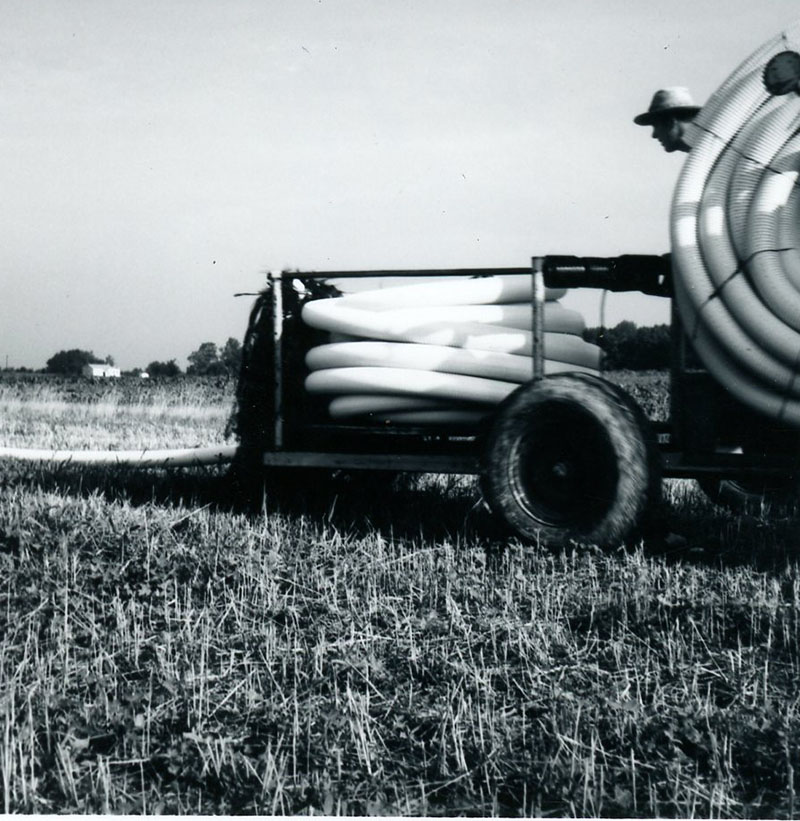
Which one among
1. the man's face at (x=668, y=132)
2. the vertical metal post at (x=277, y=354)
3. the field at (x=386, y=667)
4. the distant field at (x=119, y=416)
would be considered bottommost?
the field at (x=386, y=667)

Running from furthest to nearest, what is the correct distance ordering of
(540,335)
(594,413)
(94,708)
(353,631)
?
(540,335) → (594,413) → (353,631) → (94,708)

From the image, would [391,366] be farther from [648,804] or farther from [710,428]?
[648,804]

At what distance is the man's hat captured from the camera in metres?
5.46

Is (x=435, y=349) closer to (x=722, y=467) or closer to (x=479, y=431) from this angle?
(x=479, y=431)

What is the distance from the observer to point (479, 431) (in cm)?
537

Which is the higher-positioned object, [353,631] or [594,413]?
[594,413]

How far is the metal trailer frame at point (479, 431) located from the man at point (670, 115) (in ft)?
2.80

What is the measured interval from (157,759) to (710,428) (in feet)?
9.79

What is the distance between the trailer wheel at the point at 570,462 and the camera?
15.0 feet

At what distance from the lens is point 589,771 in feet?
8.41

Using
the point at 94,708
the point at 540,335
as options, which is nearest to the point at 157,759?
the point at 94,708

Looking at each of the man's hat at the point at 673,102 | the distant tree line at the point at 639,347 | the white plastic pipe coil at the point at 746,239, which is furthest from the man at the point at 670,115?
the distant tree line at the point at 639,347

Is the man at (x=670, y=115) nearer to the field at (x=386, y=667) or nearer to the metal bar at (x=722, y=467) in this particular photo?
the metal bar at (x=722, y=467)

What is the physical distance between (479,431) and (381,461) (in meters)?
0.54
